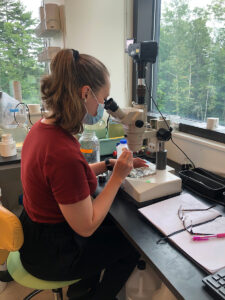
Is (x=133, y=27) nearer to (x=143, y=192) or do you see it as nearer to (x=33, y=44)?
(x=33, y=44)

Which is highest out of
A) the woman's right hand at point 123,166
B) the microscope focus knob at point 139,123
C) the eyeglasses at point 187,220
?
the microscope focus knob at point 139,123

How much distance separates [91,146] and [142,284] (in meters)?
0.89

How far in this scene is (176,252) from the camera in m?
0.72

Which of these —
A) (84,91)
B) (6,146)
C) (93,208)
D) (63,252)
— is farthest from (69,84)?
(6,146)

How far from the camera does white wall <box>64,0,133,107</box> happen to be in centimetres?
193

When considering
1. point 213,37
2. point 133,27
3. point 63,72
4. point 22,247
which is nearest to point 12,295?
point 22,247

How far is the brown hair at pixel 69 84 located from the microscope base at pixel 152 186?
0.37 metres

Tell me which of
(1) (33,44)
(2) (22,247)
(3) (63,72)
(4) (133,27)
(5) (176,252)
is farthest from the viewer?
(1) (33,44)

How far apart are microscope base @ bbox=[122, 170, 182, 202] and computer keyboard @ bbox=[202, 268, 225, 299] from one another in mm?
415

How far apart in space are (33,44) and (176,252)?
2.43m

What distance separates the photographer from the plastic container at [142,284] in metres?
1.16

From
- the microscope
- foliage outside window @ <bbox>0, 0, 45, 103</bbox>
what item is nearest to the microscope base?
the microscope

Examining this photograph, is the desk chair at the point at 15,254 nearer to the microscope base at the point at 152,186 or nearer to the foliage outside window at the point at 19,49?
the microscope base at the point at 152,186

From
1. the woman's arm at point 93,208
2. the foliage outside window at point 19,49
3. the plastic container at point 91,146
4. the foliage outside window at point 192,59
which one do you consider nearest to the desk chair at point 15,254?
the woman's arm at point 93,208
